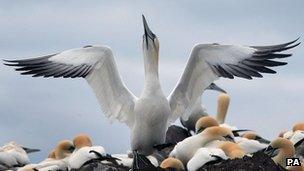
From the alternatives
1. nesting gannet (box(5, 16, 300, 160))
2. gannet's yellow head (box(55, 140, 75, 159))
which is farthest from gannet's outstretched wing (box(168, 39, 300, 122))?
gannet's yellow head (box(55, 140, 75, 159))

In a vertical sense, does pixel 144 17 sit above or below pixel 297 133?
above

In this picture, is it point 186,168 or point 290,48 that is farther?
point 290,48

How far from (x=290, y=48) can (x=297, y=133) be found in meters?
1.06

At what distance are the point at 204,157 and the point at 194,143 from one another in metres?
1.14

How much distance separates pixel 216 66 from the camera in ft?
44.7

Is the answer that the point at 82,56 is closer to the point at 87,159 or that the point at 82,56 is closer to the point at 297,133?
the point at 87,159

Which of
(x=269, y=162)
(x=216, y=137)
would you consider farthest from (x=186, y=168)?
(x=269, y=162)

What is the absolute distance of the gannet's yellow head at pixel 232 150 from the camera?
11135 mm

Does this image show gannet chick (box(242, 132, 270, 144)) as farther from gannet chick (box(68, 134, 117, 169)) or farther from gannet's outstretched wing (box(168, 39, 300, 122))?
gannet chick (box(68, 134, 117, 169))

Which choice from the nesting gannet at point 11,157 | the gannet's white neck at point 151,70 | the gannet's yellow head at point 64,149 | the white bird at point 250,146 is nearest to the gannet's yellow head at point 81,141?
the gannet's yellow head at point 64,149

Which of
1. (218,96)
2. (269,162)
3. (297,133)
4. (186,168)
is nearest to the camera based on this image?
(269,162)

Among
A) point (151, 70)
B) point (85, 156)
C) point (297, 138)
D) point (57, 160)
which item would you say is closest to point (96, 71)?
point (151, 70)

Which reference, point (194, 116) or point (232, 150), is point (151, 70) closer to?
point (232, 150)

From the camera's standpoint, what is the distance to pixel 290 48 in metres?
13.3
